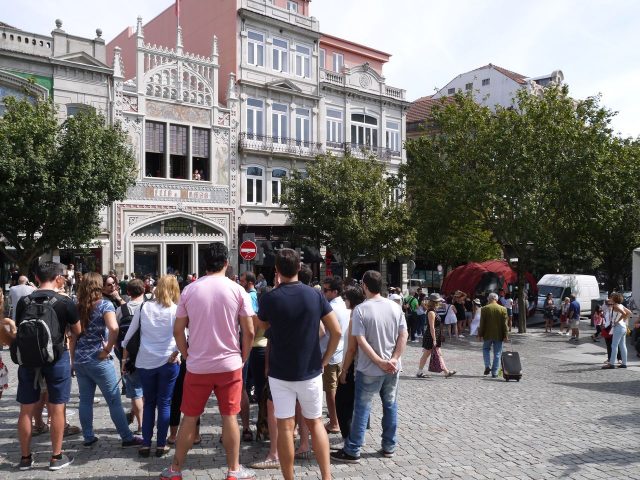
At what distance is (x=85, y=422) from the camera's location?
579 centimetres

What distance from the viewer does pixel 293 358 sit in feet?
14.7

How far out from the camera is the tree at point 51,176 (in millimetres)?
16297

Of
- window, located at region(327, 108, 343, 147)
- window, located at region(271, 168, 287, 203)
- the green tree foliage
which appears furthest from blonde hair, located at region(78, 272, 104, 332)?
window, located at region(327, 108, 343, 147)

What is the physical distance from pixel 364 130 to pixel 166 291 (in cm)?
2795

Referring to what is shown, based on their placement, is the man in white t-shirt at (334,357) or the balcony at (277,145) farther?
the balcony at (277,145)

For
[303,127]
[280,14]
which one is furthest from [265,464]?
[280,14]

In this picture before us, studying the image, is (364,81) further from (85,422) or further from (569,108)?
(85,422)

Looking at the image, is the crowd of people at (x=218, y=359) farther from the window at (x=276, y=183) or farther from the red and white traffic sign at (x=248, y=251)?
the window at (x=276, y=183)

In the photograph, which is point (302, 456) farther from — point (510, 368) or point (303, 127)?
point (303, 127)

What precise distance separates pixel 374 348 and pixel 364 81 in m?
28.8

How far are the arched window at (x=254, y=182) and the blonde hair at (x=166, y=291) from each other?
22.7m

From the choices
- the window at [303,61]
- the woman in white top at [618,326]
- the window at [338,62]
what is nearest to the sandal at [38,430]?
the woman in white top at [618,326]

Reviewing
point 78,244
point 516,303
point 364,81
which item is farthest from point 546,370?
point 364,81

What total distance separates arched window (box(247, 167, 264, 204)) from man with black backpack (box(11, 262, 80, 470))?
23039 millimetres
